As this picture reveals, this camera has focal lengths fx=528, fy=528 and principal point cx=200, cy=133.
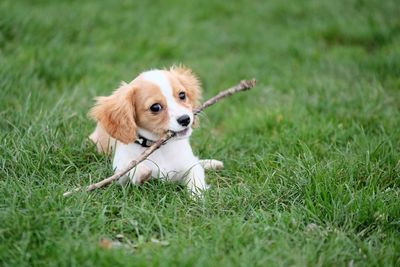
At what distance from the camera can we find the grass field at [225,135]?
113 inches

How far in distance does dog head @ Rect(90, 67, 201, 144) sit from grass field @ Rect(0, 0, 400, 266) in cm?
37

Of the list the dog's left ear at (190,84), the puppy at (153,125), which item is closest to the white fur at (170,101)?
the puppy at (153,125)

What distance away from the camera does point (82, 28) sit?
6781 mm

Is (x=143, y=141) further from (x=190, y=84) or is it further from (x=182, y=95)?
(x=190, y=84)

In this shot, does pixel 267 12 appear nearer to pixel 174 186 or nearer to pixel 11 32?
pixel 11 32

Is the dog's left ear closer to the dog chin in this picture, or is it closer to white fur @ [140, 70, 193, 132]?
white fur @ [140, 70, 193, 132]

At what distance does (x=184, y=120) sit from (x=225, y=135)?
1.37 metres

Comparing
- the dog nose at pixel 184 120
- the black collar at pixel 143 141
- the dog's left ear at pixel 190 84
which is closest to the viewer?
the dog nose at pixel 184 120

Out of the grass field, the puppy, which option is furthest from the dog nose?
the grass field

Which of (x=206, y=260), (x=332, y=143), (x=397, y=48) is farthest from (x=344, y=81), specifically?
(x=206, y=260)

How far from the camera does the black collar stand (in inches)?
145

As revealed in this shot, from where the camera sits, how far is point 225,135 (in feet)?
15.6

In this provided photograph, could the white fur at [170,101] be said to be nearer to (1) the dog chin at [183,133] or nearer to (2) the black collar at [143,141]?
(1) the dog chin at [183,133]

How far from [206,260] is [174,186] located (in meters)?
1.00
